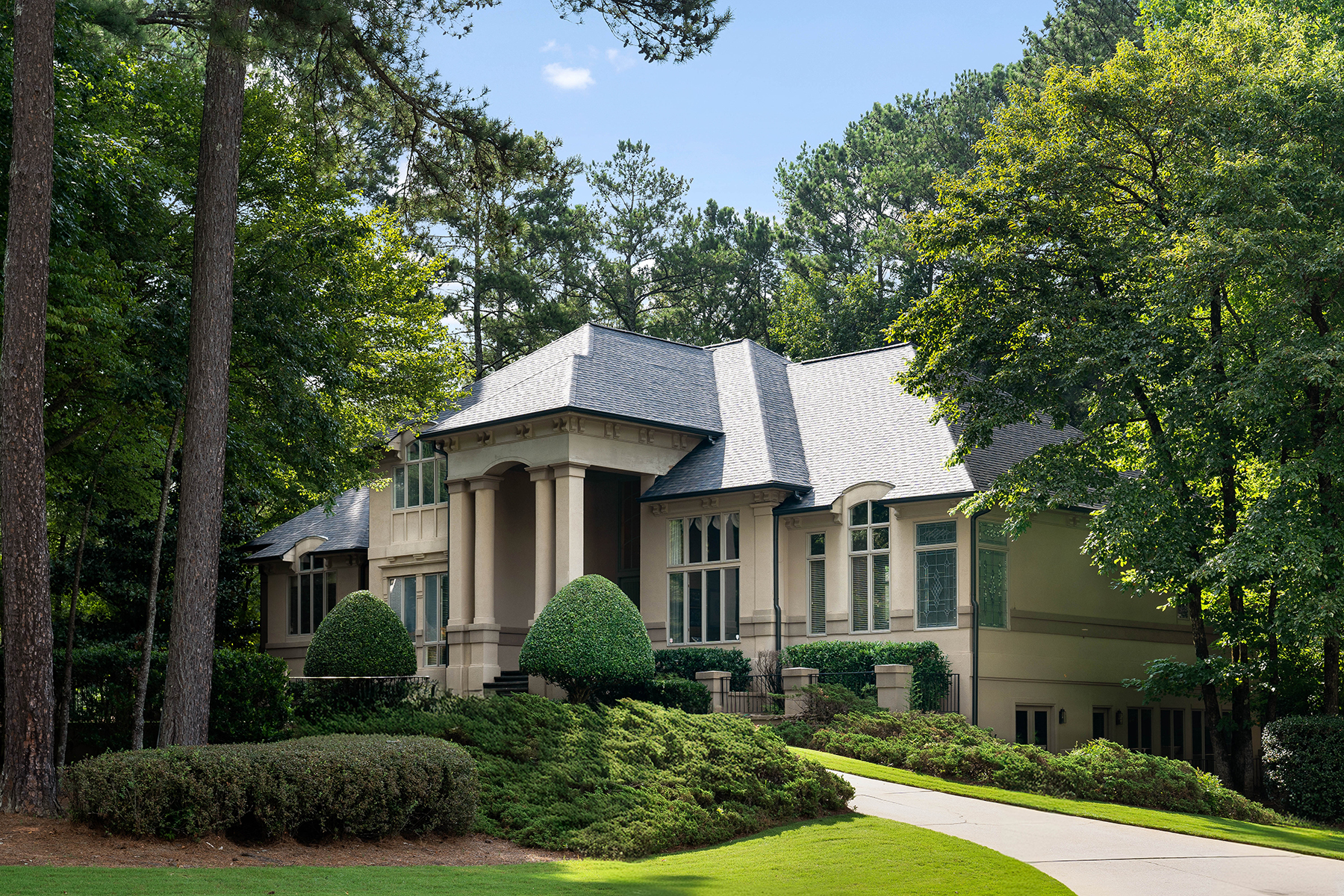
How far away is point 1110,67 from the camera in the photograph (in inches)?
870

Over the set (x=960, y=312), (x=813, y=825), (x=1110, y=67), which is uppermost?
(x=1110, y=67)

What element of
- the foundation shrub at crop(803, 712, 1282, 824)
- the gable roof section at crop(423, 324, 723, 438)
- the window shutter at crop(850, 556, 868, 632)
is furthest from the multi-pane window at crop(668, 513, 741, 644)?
the foundation shrub at crop(803, 712, 1282, 824)

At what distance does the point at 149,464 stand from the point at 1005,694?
16671 mm

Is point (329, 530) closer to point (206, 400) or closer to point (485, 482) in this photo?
point (485, 482)

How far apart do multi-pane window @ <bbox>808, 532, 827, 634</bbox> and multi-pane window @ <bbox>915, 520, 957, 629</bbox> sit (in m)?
2.20

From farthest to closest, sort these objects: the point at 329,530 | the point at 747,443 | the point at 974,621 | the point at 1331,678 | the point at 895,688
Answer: the point at 329,530, the point at 747,443, the point at 974,621, the point at 895,688, the point at 1331,678

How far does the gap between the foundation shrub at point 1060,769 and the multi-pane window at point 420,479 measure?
14046 millimetres

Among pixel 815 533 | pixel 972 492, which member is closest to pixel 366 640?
pixel 815 533

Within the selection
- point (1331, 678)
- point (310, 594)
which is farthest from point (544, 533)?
point (1331, 678)

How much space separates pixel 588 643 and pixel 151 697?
7.55 meters

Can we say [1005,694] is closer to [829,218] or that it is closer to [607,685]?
[607,685]

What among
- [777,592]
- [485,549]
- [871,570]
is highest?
[485,549]

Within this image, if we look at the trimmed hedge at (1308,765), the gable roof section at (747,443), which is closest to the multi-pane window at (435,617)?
the gable roof section at (747,443)

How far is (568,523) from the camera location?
88.5ft
